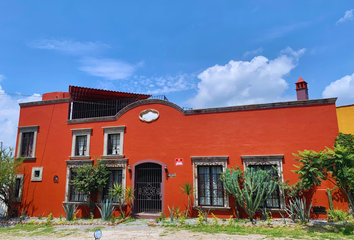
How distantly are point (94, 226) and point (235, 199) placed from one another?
246 inches

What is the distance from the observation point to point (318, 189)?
10.4 m

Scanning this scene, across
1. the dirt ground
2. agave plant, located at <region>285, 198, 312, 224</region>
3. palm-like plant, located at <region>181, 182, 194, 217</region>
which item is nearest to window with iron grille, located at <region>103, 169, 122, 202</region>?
the dirt ground

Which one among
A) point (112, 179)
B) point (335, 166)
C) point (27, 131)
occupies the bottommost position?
point (112, 179)

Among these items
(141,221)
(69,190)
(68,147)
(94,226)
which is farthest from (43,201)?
(141,221)

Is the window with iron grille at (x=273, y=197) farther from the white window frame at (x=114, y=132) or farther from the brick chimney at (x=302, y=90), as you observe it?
the white window frame at (x=114, y=132)

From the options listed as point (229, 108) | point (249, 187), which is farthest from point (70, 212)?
point (229, 108)

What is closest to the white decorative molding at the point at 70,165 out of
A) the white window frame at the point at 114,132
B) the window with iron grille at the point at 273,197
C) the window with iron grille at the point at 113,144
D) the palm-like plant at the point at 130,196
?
the white window frame at the point at 114,132

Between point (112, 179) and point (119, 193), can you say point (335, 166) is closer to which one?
point (119, 193)

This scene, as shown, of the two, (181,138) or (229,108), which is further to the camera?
(181,138)

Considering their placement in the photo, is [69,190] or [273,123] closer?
[273,123]

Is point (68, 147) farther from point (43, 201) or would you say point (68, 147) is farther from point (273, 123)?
point (273, 123)

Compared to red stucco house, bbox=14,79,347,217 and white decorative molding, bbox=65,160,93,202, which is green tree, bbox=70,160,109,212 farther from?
white decorative molding, bbox=65,160,93,202

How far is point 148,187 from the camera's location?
12.6 m

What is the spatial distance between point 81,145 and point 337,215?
41.5ft
